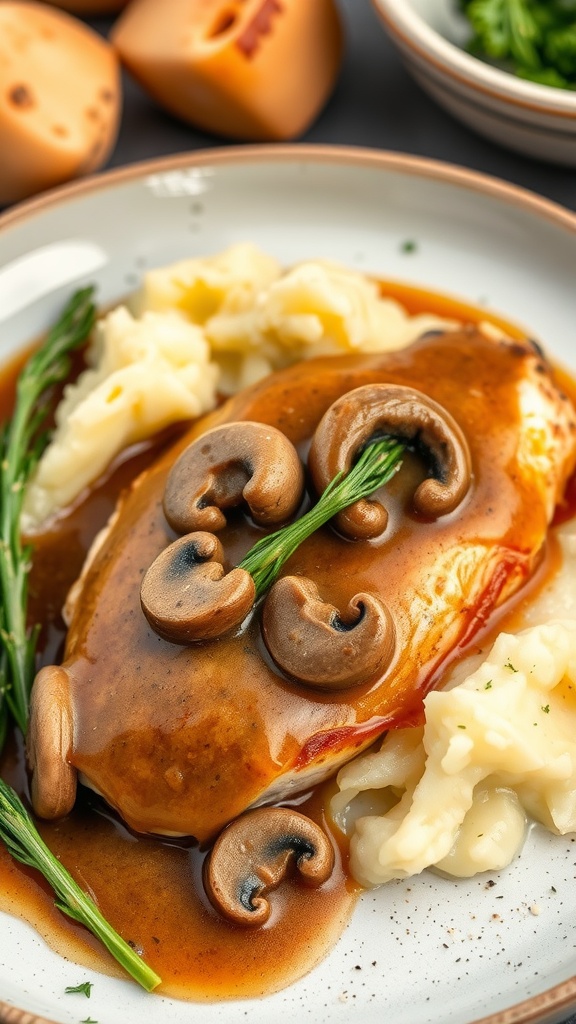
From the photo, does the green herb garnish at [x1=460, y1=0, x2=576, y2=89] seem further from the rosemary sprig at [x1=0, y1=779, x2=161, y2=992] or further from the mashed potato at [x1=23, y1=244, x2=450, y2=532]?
the rosemary sprig at [x1=0, y1=779, x2=161, y2=992]

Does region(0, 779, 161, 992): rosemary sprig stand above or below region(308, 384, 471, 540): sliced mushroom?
below

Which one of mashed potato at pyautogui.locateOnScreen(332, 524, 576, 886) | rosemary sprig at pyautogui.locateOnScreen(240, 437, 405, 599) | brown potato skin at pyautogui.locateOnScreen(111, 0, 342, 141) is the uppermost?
brown potato skin at pyautogui.locateOnScreen(111, 0, 342, 141)

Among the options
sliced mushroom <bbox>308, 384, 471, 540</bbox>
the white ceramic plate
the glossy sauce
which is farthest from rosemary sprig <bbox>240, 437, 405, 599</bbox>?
the white ceramic plate

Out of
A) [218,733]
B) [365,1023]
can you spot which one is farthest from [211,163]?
[365,1023]

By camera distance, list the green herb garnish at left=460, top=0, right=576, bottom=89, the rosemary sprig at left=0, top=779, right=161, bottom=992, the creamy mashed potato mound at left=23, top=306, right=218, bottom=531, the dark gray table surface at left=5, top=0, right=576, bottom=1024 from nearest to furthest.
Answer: the rosemary sprig at left=0, top=779, right=161, bottom=992 → the creamy mashed potato mound at left=23, top=306, right=218, bottom=531 → the green herb garnish at left=460, top=0, right=576, bottom=89 → the dark gray table surface at left=5, top=0, right=576, bottom=1024

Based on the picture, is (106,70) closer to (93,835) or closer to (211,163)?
(211,163)

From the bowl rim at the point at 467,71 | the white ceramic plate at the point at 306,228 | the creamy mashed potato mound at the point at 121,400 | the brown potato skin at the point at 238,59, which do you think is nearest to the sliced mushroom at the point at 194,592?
the creamy mashed potato mound at the point at 121,400

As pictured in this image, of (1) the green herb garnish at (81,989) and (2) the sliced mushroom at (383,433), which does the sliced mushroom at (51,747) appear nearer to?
(1) the green herb garnish at (81,989)
